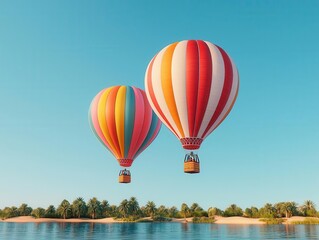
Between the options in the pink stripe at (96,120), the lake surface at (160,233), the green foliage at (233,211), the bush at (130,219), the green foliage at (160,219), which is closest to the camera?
the pink stripe at (96,120)

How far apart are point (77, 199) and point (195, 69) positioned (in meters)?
120

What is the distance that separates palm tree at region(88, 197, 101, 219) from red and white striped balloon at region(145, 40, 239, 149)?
380ft

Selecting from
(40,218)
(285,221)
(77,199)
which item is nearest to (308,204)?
(285,221)

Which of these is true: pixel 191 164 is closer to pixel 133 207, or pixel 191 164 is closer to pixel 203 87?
pixel 203 87

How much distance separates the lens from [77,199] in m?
136

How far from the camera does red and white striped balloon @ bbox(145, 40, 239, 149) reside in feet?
88.5

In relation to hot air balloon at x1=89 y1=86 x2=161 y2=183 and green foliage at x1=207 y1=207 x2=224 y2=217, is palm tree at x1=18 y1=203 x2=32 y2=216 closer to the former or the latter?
green foliage at x1=207 y1=207 x2=224 y2=217

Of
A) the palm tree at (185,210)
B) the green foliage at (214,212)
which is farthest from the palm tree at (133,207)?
the green foliage at (214,212)

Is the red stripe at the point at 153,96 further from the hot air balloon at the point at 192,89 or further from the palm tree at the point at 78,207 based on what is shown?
the palm tree at the point at 78,207

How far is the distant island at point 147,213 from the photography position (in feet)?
405

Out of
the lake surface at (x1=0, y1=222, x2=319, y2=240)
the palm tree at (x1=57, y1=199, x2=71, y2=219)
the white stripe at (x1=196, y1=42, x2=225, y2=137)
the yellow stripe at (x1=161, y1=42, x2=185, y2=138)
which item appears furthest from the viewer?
the palm tree at (x1=57, y1=199, x2=71, y2=219)

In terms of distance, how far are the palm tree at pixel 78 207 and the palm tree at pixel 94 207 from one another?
7.71ft

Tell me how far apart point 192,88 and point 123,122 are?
36.7ft

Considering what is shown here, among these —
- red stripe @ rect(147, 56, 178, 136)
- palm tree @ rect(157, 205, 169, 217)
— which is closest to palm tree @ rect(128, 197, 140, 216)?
palm tree @ rect(157, 205, 169, 217)
